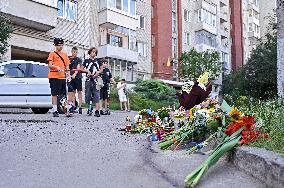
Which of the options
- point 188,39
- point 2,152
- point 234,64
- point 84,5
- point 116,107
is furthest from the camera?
point 234,64

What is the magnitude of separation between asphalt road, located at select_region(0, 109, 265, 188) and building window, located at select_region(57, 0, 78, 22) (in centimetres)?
2272

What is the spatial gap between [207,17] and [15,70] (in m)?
41.3

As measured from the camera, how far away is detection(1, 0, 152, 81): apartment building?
76.3 ft

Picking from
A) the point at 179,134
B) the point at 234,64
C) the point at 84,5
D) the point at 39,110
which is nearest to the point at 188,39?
the point at 234,64

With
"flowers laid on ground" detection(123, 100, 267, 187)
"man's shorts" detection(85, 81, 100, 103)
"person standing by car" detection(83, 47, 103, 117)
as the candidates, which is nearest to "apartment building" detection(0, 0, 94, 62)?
"person standing by car" detection(83, 47, 103, 117)

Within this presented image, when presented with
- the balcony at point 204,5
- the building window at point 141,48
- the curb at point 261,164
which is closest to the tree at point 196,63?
the building window at point 141,48

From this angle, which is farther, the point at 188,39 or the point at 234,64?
the point at 234,64

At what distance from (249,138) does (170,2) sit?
41050 millimetres

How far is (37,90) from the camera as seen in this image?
12.7 metres

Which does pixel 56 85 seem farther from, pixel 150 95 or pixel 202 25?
pixel 202 25

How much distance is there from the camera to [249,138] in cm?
369

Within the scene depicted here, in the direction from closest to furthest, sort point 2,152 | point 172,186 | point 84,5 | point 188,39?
point 172,186
point 2,152
point 84,5
point 188,39

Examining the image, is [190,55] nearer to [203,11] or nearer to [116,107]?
[203,11]

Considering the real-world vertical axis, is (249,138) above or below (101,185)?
above
